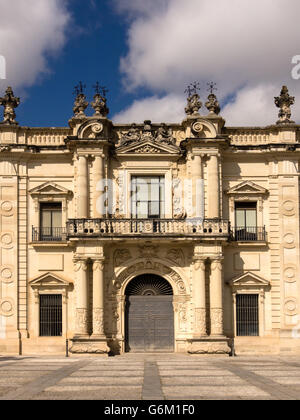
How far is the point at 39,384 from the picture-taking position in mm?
17516

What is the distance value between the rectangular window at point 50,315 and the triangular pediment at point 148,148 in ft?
24.2

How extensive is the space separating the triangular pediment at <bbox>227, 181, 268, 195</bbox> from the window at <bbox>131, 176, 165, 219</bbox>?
126 inches

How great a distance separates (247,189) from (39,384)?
17189 mm

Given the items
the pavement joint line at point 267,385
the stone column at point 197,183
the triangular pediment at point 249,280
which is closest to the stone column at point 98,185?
the stone column at point 197,183

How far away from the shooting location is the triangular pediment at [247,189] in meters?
32.0

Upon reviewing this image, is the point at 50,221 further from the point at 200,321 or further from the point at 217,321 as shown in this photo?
the point at 217,321

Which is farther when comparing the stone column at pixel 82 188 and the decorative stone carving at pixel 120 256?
the decorative stone carving at pixel 120 256

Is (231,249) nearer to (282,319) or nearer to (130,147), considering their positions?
(282,319)

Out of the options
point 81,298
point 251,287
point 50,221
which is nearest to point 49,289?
point 81,298

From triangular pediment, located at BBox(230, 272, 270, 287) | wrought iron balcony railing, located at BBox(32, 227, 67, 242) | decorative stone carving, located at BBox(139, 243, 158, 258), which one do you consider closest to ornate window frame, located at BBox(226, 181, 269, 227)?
triangular pediment, located at BBox(230, 272, 270, 287)

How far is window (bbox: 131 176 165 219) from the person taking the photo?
32.1 metres

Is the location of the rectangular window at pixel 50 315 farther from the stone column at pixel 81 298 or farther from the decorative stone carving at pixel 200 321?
the decorative stone carving at pixel 200 321
